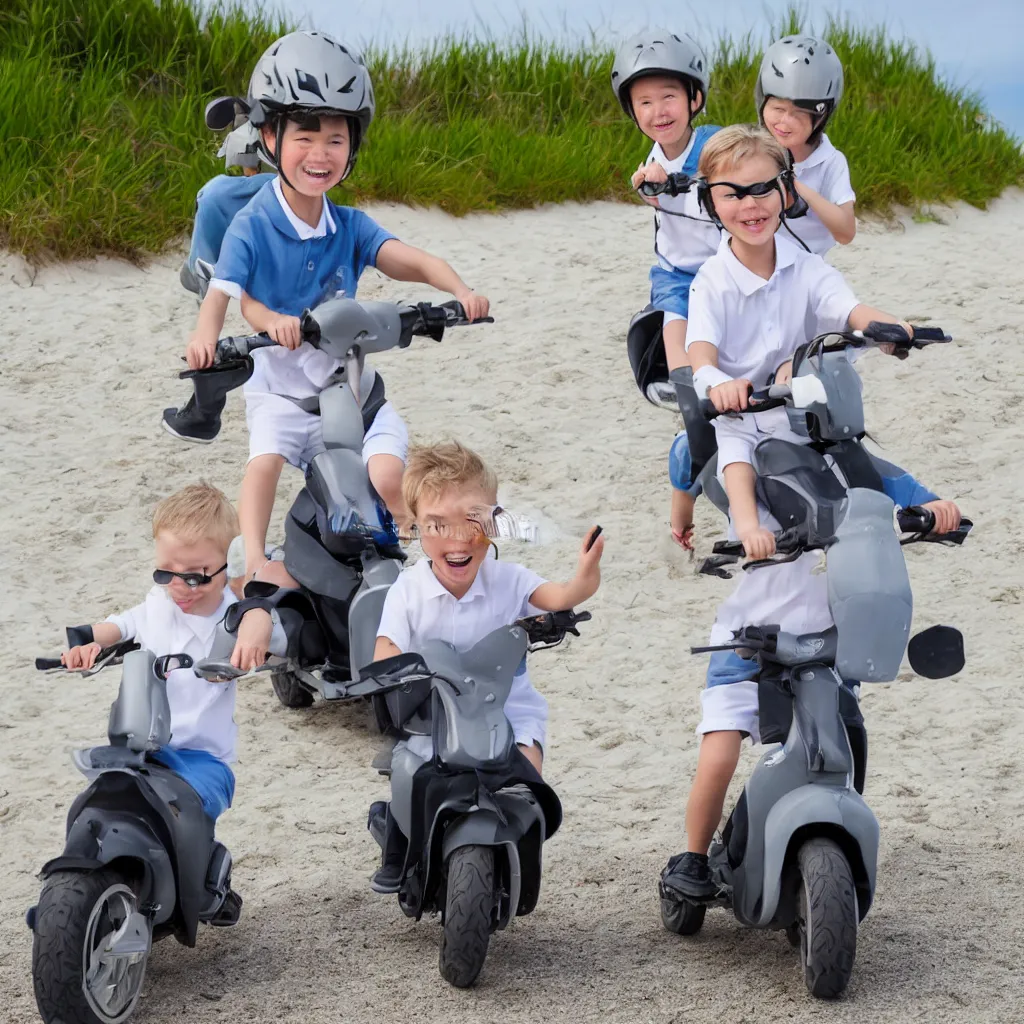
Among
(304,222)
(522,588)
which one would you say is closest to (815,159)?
(304,222)

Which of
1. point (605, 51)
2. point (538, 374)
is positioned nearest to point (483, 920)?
point (538, 374)

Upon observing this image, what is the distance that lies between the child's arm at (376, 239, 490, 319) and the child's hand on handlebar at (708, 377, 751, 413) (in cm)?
106

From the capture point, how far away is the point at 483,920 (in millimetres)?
3322

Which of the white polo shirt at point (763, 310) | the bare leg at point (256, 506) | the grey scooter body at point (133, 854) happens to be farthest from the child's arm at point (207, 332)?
the white polo shirt at point (763, 310)

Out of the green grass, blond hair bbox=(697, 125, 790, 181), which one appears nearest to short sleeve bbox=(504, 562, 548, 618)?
blond hair bbox=(697, 125, 790, 181)

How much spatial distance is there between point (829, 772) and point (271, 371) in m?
2.02

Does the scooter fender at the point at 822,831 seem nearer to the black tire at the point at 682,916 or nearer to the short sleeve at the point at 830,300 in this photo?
the black tire at the point at 682,916

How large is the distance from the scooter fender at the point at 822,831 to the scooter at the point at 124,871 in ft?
3.80

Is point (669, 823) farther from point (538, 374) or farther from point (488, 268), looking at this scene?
point (488, 268)

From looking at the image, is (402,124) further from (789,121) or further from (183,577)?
(183,577)

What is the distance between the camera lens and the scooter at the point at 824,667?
3285 millimetres

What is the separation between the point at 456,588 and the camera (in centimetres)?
354

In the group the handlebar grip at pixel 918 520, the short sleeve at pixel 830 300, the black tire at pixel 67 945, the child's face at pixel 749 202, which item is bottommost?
the black tire at pixel 67 945

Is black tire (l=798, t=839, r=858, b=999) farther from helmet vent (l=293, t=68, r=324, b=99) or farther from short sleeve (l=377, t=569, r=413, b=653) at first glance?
helmet vent (l=293, t=68, r=324, b=99)
